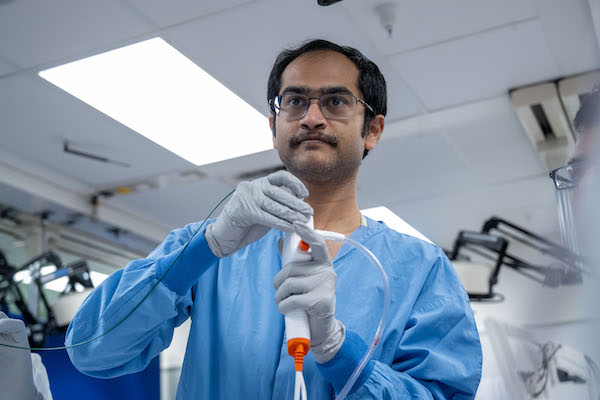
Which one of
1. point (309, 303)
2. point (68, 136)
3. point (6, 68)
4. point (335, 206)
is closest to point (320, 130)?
point (335, 206)

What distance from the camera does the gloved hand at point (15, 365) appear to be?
0.71m

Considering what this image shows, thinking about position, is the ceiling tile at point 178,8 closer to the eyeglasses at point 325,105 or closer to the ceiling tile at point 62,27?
the ceiling tile at point 62,27

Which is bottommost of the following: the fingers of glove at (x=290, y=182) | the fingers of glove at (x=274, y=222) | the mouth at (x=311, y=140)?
the fingers of glove at (x=274, y=222)

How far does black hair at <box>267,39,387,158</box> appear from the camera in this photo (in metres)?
1.27

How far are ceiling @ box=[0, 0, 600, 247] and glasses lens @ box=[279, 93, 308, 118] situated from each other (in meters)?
0.85

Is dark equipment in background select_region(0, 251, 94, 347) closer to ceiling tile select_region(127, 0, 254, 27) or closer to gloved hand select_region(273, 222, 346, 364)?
gloved hand select_region(273, 222, 346, 364)

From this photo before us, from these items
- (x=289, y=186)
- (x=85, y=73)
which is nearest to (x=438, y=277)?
(x=289, y=186)

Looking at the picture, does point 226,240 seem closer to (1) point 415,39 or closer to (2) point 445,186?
(1) point 415,39

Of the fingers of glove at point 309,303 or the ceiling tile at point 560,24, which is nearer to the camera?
the fingers of glove at point 309,303

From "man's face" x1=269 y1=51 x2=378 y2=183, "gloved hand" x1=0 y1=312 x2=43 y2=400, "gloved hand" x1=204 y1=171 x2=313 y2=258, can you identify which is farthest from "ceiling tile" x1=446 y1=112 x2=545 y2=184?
"gloved hand" x1=0 y1=312 x2=43 y2=400

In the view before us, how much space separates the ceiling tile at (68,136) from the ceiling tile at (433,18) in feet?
4.84

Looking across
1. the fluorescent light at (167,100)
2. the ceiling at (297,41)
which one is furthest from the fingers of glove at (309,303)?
the fluorescent light at (167,100)

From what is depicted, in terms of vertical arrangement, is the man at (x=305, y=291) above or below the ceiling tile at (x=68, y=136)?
below

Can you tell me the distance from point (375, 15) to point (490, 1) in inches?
17.7
